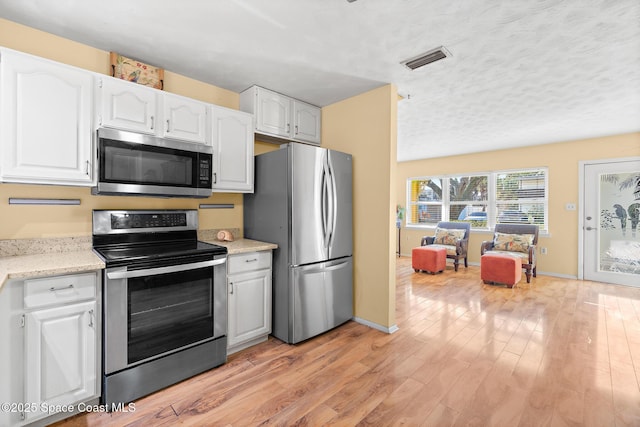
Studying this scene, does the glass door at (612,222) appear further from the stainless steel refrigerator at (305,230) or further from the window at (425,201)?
the stainless steel refrigerator at (305,230)

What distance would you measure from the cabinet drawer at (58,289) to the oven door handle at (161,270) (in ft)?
0.46

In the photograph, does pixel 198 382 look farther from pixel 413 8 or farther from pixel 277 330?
Answer: pixel 413 8

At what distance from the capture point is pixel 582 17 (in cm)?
A: 189

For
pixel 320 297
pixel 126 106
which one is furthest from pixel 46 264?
pixel 320 297

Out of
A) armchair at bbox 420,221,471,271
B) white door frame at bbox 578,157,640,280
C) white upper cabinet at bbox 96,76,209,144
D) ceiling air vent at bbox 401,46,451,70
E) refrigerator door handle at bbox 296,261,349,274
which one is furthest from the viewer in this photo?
armchair at bbox 420,221,471,271

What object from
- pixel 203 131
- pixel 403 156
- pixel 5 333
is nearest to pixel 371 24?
pixel 203 131

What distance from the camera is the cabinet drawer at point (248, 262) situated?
7.93 feet

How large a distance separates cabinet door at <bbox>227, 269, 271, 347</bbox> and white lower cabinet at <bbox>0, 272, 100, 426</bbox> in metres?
0.92

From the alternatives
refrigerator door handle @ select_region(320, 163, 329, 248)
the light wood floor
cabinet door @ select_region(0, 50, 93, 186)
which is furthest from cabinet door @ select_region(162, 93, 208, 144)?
the light wood floor

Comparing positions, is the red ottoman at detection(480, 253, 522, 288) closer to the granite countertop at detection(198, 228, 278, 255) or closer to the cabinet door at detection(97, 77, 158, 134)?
the granite countertop at detection(198, 228, 278, 255)

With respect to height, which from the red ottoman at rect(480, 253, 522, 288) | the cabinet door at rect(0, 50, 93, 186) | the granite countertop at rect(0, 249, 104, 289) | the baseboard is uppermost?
the cabinet door at rect(0, 50, 93, 186)

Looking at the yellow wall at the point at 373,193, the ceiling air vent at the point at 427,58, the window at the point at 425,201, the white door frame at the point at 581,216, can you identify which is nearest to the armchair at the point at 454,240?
the window at the point at 425,201

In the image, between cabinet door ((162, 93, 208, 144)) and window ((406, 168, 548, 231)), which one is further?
window ((406, 168, 548, 231))

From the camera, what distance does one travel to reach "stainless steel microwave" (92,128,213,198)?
6.57 ft
